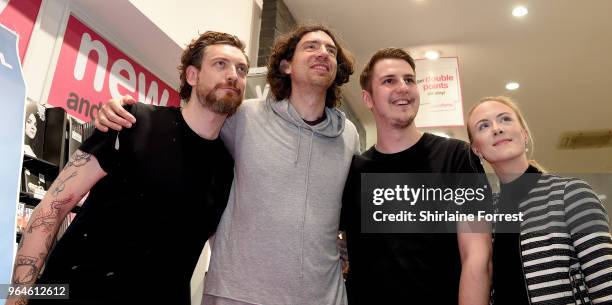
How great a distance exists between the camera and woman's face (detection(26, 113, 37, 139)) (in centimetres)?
232

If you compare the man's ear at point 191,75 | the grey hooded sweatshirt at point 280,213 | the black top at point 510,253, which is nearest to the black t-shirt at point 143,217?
the grey hooded sweatshirt at point 280,213

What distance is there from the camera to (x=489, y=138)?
1794mm

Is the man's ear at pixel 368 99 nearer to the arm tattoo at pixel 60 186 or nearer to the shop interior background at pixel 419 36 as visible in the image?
the arm tattoo at pixel 60 186

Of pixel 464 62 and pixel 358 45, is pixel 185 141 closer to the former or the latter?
pixel 358 45

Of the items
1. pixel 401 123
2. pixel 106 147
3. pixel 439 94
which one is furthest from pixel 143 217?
pixel 439 94

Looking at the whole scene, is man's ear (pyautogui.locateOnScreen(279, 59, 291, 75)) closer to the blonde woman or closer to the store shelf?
the blonde woman

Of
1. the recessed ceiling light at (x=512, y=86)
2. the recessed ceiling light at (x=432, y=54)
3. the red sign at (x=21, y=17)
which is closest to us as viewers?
the red sign at (x=21, y=17)

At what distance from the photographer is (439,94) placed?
15.3 ft

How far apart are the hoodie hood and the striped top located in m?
0.85

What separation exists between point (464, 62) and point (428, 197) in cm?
446

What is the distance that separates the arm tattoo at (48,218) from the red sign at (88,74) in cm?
173

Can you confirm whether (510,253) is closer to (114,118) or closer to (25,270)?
(114,118)

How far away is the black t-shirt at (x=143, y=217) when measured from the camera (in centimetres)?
147

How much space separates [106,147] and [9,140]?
0.46 meters
